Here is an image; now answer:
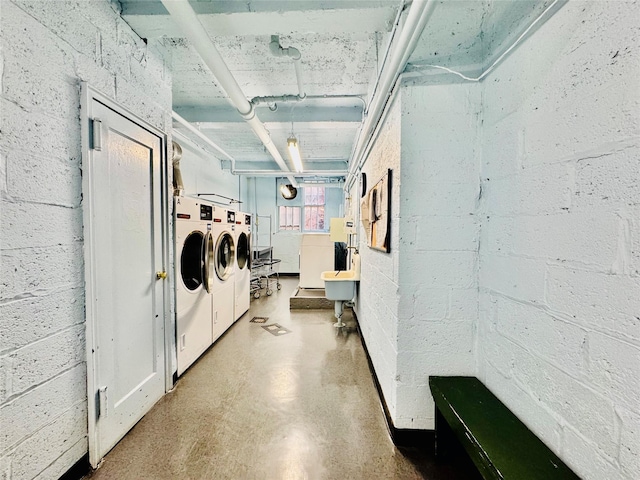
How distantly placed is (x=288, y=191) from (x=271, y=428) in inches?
227

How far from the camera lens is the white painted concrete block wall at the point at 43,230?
3.69 feet

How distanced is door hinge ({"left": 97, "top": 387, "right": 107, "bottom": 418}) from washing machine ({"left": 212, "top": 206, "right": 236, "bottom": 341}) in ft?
4.92

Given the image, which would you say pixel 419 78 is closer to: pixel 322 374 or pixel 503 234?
pixel 503 234

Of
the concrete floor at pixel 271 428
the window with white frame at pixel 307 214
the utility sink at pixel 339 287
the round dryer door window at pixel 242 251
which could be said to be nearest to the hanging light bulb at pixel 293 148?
the round dryer door window at pixel 242 251

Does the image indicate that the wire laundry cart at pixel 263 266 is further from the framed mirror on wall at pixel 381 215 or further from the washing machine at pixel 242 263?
the framed mirror on wall at pixel 381 215

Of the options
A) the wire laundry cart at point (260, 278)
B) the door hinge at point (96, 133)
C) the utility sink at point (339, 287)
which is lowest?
the wire laundry cart at point (260, 278)

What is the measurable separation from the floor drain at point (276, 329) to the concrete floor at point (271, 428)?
1.68ft

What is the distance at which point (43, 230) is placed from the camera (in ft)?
4.11

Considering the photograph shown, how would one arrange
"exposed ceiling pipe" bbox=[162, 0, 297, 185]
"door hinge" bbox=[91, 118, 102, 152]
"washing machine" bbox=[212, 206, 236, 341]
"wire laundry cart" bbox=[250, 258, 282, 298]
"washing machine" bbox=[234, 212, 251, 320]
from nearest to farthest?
"exposed ceiling pipe" bbox=[162, 0, 297, 185]
"door hinge" bbox=[91, 118, 102, 152]
"washing machine" bbox=[212, 206, 236, 341]
"washing machine" bbox=[234, 212, 251, 320]
"wire laundry cart" bbox=[250, 258, 282, 298]

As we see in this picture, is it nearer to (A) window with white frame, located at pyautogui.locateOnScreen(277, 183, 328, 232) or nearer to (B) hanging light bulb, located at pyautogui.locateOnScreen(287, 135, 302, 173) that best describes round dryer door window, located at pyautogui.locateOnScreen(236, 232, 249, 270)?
(B) hanging light bulb, located at pyautogui.locateOnScreen(287, 135, 302, 173)

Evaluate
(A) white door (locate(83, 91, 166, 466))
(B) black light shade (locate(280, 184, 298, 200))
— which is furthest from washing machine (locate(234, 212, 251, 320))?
(B) black light shade (locate(280, 184, 298, 200))

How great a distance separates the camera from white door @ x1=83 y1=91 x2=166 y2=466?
4.90 feet

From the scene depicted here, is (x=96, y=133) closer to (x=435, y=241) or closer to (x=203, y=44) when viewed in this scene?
(x=203, y=44)

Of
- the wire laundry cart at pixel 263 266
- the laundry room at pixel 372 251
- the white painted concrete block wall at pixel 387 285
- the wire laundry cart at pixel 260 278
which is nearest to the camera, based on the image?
the laundry room at pixel 372 251
